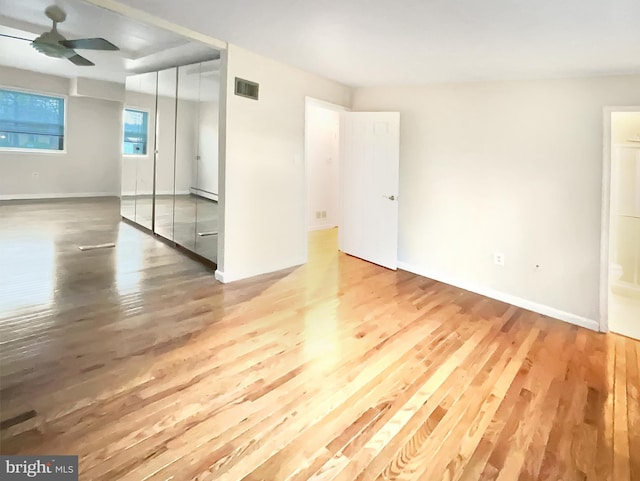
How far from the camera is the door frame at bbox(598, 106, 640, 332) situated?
3.29m

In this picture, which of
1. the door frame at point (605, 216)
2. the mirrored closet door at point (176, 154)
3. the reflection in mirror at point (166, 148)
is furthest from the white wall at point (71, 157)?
the door frame at point (605, 216)

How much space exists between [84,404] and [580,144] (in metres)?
4.06

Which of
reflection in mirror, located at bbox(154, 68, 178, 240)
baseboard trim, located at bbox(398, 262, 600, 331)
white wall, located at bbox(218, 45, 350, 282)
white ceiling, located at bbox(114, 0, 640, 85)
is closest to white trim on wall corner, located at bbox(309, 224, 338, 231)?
white wall, located at bbox(218, 45, 350, 282)

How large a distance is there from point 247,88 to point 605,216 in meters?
3.42

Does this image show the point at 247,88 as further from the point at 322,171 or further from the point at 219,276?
the point at 322,171

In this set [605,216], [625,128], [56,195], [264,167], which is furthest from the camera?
[56,195]

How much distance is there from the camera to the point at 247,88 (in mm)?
3988

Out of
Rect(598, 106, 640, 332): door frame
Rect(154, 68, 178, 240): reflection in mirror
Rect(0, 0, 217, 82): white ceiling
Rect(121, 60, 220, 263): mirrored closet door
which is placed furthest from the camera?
Rect(154, 68, 178, 240): reflection in mirror

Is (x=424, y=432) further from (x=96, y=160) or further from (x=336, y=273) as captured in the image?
(x=96, y=160)

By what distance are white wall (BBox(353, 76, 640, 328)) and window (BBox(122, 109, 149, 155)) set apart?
3445 mm

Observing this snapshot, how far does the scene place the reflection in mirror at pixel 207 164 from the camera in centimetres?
424

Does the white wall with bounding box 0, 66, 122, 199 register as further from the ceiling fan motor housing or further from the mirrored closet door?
the ceiling fan motor housing

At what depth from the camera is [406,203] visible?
189 inches

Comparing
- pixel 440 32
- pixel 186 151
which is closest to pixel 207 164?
pixel 186 151
